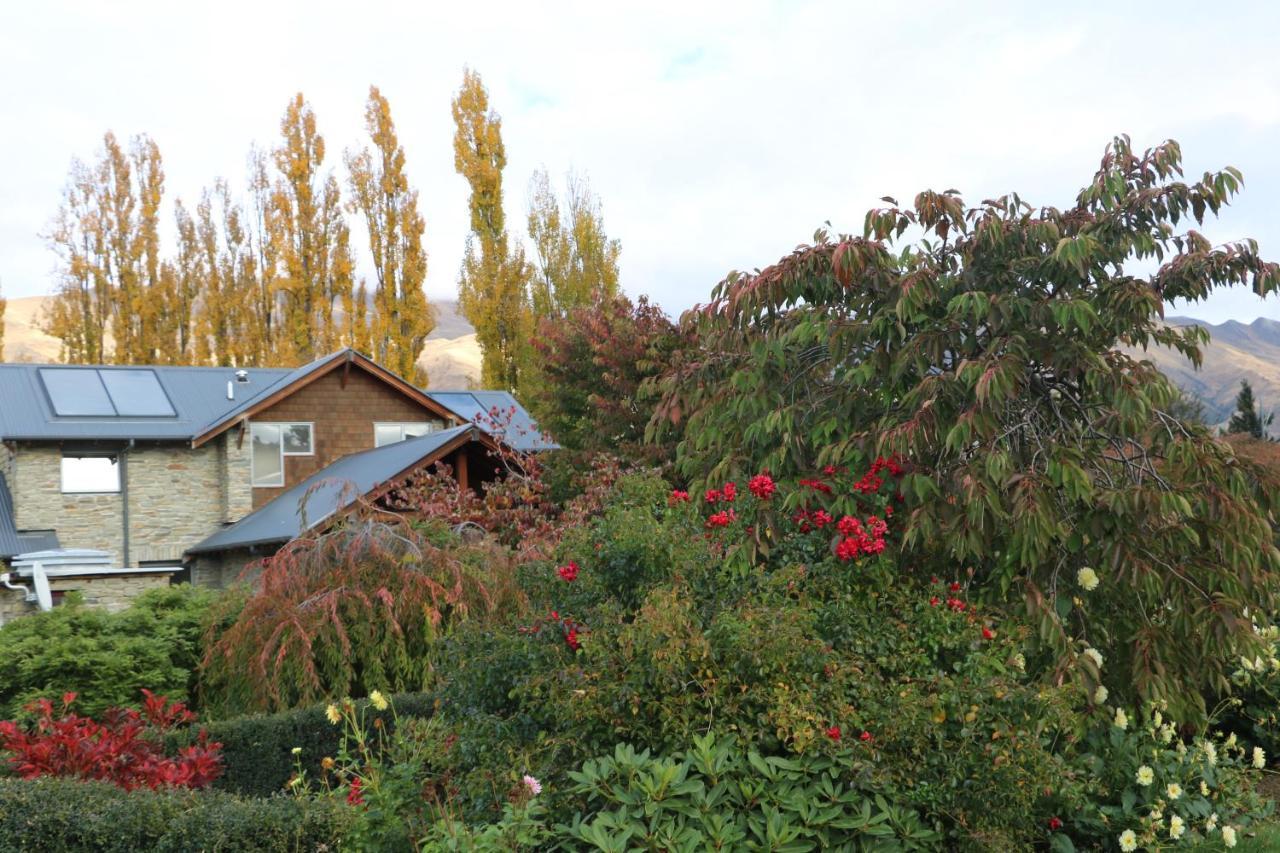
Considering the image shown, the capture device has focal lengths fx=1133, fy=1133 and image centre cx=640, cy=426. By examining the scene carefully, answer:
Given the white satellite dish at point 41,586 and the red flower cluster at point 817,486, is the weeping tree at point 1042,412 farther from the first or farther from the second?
the white satellite dish at point 41,586

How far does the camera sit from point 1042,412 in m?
5.99

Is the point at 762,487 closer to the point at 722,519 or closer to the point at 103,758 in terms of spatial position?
the point at 722,519

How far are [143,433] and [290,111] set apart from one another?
56.6ft

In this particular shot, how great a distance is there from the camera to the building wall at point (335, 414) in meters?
24.2

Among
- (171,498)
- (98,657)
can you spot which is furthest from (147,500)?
(98,657)

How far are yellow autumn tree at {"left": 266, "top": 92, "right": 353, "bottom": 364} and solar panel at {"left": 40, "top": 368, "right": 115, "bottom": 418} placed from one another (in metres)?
10.8

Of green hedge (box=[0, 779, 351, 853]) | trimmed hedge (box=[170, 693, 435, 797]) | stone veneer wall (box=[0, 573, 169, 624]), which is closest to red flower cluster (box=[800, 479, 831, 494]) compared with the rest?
green hedge (box=[0, 779, 351, 853])

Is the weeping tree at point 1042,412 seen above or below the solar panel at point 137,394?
below

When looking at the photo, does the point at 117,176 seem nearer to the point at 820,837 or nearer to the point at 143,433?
the point at 143,433

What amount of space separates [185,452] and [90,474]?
6.06ft

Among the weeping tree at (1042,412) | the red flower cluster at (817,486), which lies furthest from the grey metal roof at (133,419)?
the red flower cluster at (817,486)

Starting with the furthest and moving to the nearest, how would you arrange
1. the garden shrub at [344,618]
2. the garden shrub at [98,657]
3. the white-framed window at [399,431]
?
the white-framed window at [399,431] < the garden shrub at [98,657] < the garden shrub at [344,618]

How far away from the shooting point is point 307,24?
916cm

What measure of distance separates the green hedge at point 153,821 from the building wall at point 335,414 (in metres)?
19.2
